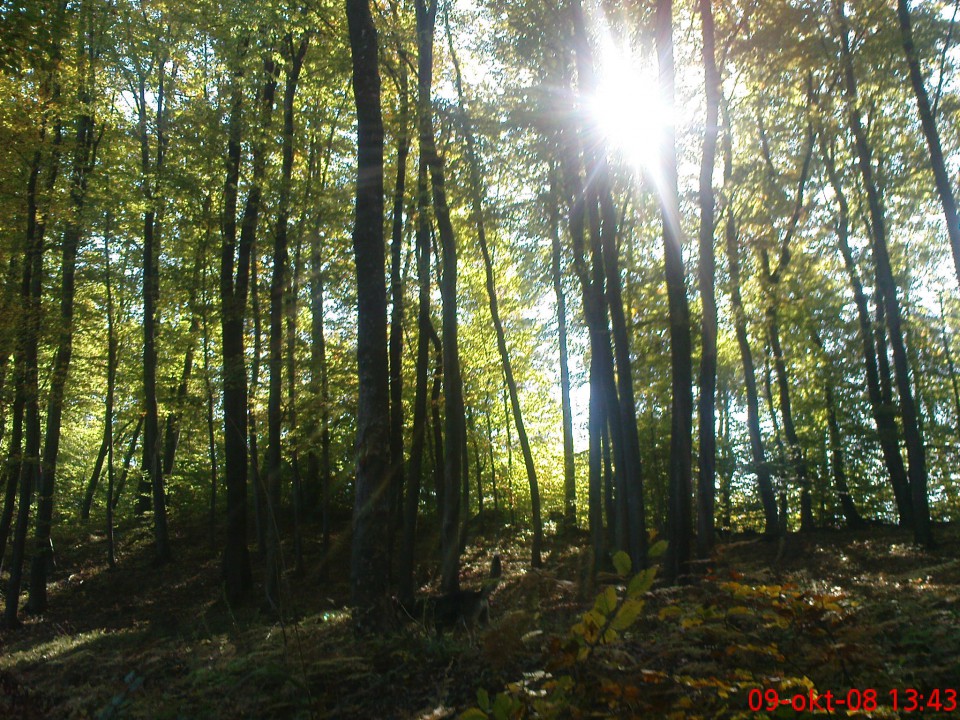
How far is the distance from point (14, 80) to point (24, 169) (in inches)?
74.8

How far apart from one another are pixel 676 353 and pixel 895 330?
22.9 feet

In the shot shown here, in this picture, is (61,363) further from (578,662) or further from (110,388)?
(578,662)

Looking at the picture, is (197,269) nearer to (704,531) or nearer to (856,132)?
(704,531)

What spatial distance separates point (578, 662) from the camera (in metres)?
3.04

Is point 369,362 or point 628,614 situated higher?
point 369,362

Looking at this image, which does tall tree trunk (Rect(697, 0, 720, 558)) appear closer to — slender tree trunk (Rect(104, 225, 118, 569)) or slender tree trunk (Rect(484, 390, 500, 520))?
slender tree trunk (Rect(484, 390, 500, 520))

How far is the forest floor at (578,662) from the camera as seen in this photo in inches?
121

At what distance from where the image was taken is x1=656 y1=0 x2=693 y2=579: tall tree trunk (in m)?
10.9

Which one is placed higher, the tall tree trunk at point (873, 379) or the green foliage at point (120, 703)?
the tall tree trunk at point (873, 379)

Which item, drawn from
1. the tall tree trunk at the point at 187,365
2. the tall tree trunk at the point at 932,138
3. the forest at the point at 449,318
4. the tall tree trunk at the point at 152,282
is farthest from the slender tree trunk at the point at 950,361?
the tall tree trunk at the point at 152,282

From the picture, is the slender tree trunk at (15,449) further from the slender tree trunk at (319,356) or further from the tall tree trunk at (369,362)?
the tall tree trunk at (369,362)

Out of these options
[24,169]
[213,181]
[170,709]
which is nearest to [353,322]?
[213,181]

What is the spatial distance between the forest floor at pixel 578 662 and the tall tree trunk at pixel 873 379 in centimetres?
810

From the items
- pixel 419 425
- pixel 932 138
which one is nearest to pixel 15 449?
pixel 419 425
